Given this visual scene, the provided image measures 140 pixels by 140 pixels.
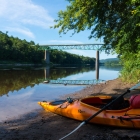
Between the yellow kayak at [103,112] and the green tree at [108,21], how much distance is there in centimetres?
409

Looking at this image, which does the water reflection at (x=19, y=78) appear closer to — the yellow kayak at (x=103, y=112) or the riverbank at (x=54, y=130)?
the riverbank at (x=54, y=130)

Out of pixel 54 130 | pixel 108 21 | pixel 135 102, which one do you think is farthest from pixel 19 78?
pixel 135 102

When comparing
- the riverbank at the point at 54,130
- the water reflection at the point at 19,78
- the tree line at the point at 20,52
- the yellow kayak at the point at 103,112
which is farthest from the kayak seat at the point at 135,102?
the tree line at the point at 20,52

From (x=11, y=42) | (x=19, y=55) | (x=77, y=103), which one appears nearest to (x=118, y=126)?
(x=77, y=103)

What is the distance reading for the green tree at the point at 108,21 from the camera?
11180 millimetres

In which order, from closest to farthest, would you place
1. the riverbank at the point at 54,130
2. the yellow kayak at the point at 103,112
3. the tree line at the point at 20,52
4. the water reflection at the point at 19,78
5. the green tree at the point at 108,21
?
1. the riverbank at the point at 54,130
2. the yellow kayak at the point at 103,112
3. the green tree at the point at 108,21
4. the water reflection at the point at 19,78
5. the tree line at the point at 20,52

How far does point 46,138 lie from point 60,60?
12882cm

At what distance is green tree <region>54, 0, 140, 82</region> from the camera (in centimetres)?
1118

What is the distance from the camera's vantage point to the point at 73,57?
16025 cm

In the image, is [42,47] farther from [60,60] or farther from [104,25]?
[104,25]

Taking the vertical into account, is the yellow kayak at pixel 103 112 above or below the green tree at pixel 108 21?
below

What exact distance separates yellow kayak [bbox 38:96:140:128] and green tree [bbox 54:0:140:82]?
13.4 feet

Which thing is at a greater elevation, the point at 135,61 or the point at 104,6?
the point at 104,6

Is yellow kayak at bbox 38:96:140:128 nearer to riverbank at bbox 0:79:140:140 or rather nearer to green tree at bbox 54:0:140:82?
riverbank at bbox 0:79:140:140
